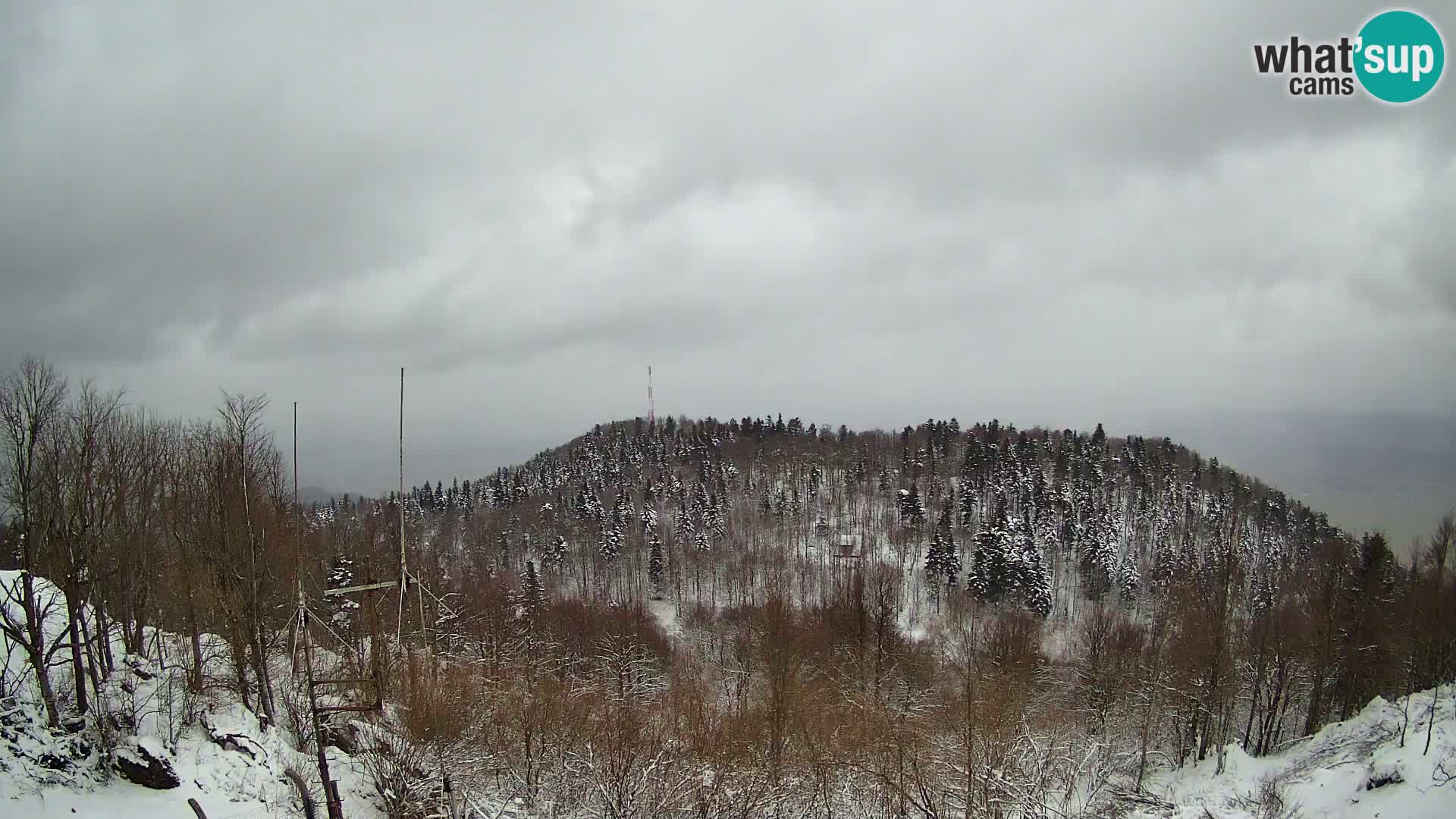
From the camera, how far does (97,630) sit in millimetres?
16359

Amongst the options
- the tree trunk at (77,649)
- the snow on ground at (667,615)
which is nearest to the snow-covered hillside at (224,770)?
the tree trunk at (77,649)

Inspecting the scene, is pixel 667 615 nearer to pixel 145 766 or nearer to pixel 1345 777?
pixel 145 766

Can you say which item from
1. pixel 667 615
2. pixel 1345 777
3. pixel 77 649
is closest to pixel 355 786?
pixel 77 649

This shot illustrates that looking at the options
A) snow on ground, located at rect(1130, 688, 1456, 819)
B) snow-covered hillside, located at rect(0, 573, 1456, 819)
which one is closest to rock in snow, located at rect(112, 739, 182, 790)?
snow-covered hillside, located at rect(0, 573, 1456, 819)

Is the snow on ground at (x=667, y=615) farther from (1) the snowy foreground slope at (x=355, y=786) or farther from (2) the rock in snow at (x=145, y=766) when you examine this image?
(2) the rock in snow at (x=145, y=766)

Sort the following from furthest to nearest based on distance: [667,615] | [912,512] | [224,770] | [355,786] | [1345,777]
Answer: [912,512], [667,615], [1345,777], [355,786], [224,770]

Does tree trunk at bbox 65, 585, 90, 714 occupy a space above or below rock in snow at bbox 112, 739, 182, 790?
above

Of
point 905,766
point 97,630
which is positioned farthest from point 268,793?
point 905,766

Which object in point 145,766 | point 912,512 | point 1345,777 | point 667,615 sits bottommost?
point 667,615

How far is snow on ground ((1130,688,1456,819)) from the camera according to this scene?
1412cm

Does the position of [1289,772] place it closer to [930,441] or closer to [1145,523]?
[1145,523]

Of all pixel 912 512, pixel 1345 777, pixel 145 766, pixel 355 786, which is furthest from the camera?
pixel 912 512

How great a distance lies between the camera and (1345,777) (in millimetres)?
16562

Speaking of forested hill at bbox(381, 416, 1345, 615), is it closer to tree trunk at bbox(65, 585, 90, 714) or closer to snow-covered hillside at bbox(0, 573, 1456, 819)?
snow-covered hillside at bbox(0, 573, 1456, 819)
